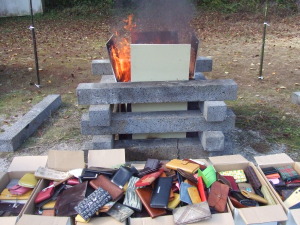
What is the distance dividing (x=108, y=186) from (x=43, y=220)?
55 cm

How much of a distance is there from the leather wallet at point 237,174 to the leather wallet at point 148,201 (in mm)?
786

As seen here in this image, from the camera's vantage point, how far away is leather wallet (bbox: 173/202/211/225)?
2.37m

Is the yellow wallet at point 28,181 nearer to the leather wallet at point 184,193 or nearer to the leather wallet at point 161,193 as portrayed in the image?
the leather wallet at point 161,193

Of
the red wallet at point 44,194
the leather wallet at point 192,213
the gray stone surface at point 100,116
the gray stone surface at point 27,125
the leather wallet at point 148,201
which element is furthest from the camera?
the gray stone surface at point 27,125

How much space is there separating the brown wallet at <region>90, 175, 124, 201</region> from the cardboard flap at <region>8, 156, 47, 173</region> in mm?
645

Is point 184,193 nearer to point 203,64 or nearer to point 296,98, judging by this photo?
point 203,64

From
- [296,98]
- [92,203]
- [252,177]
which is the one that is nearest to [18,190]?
[92,203]

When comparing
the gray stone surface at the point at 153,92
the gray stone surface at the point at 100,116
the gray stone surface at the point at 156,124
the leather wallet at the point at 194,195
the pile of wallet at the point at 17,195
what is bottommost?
the pile of wallet at the point at 17,195

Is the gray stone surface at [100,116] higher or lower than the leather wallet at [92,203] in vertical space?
higher

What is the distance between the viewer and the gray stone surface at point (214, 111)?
356cm

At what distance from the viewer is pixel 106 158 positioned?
3225mm

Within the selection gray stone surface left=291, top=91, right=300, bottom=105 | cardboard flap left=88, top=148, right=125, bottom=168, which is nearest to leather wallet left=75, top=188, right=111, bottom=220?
cardboard flap left=88, top=148, right=125, bottom=168

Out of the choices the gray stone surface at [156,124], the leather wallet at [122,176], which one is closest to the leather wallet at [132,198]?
the leather wallet at [122,176]

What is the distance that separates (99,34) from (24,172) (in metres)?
10.1
